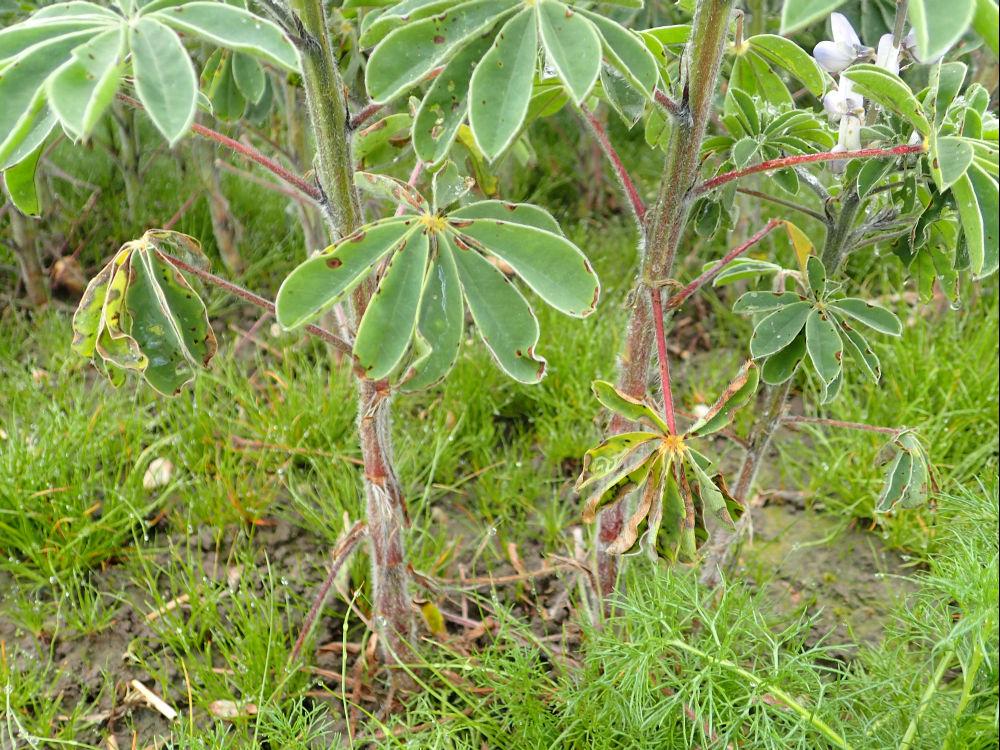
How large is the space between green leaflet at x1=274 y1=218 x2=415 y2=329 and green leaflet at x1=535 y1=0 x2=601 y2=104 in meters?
0.29

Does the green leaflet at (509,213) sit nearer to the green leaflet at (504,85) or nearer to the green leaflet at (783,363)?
the green leaflet at (504,85)

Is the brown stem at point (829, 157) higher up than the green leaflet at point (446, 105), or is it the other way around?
the green leaflet at point (446, 105)

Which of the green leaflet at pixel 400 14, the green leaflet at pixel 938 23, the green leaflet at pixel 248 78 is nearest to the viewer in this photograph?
the green leaflet at pixel 938 23

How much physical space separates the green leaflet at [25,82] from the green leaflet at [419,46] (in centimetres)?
30

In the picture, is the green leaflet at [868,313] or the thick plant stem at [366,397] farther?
the green leaflet at [868,313]

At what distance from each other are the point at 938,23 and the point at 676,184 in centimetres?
46

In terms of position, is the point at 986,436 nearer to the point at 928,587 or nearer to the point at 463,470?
the point at 928,587

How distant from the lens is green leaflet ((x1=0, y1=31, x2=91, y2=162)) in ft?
2.81

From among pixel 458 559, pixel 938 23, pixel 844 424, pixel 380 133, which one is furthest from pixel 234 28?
pixel 458 559

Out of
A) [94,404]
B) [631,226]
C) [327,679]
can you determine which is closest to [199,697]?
[327,679]

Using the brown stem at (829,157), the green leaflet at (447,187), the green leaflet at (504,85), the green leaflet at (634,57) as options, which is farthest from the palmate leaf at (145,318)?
the brown stem at (829,157)

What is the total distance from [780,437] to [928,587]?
95cm

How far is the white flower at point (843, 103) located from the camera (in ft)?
4.25

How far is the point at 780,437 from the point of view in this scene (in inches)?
95.2
